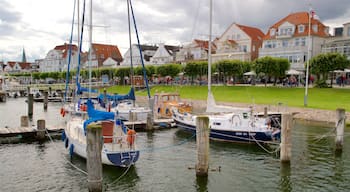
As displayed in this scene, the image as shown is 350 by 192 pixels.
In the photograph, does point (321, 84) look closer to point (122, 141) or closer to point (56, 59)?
point (122, 141)

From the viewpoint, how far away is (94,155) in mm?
13227

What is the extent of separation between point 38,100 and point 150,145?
5223 cm

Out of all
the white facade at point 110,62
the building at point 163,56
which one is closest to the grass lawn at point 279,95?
the building at point 163,56

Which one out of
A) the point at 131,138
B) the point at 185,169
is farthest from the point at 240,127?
the point at 131,138

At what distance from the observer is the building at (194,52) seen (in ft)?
324

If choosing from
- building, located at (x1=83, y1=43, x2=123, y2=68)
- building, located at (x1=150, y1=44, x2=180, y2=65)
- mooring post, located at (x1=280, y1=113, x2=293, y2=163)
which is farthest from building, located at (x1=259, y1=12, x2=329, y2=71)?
building, located at (x1=83, y1=43, x2=123, y2=68)

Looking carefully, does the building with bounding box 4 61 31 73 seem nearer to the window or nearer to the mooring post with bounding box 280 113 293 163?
the window

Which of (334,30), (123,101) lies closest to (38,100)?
(123,101)

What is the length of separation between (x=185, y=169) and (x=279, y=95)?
127 ft

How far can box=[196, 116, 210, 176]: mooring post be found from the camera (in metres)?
16.4

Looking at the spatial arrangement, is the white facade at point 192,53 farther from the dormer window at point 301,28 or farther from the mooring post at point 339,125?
the mooring post at point 339,125

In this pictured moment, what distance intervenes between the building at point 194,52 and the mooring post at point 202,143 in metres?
80.8

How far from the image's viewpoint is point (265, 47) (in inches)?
3177

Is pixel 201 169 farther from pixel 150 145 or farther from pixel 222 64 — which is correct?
pixel 222 64
